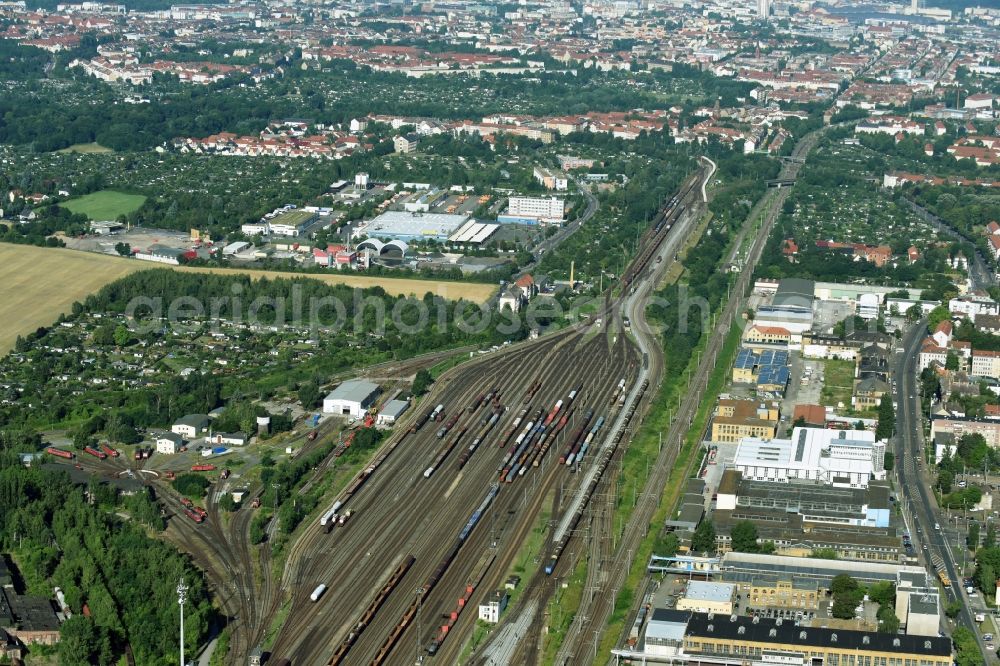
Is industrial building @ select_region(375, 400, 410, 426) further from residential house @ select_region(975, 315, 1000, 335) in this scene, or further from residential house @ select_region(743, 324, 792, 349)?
residential house @ select_region(975, 315, 1000, 335)

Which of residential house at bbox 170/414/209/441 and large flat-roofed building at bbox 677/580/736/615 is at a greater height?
large flat-roofed building at bbox 677/580/736/615

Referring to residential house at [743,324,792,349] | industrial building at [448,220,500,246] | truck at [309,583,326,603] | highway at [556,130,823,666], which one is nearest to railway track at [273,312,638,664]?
truck at [309,583,326,603]

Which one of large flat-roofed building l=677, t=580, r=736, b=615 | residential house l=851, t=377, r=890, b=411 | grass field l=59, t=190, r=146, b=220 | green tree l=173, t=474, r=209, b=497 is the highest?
large flat-roofed building l=677, t=580, r=736, b=615

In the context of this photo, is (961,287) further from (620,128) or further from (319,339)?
(620,128)

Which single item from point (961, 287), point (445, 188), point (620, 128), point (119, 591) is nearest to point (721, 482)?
point (119, 591)

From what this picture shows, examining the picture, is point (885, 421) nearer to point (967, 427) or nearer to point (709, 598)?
point (967, 427)

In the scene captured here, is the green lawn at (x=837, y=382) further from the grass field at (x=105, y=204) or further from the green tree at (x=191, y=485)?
the grass field at (x=105, y=204)

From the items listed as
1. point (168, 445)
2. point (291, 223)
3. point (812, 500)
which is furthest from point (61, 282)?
point (812, 500)
